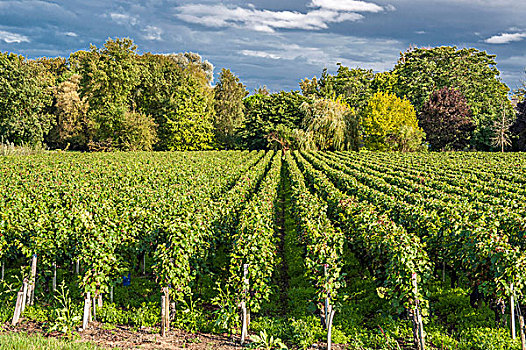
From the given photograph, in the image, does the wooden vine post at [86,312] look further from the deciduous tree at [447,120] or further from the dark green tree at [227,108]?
the dark green tree at [227,108]

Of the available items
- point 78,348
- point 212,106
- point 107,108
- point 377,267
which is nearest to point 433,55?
point 212,106

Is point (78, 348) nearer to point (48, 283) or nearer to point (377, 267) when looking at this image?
point (48, 283)

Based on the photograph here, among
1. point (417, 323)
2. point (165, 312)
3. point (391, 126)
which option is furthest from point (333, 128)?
point (165, 312)

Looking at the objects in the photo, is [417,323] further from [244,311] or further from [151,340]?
[151,340]

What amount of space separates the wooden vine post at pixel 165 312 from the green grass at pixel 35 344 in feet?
3.91

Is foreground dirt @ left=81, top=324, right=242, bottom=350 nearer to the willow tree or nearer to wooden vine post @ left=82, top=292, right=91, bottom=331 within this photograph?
wooden vine post @ left=82, top=292, right=91, bottom=331

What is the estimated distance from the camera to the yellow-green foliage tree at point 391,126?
5203 cm

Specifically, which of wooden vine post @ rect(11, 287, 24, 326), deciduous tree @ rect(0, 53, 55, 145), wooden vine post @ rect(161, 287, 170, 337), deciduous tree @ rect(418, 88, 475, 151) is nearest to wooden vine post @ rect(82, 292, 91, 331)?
wooden vine post @ rect(11, 287, 24, 326)

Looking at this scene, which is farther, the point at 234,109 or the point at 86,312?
the point at 234,109

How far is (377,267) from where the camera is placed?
28.9 ft

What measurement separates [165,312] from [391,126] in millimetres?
48827

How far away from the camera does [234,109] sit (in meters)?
69.4

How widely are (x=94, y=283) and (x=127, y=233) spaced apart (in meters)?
1.91

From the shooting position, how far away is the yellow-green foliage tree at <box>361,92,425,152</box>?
5203 cm
